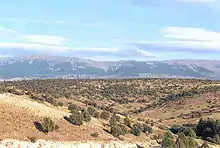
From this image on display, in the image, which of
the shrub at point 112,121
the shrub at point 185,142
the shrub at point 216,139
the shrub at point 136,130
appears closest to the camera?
the shrub at point 185,142

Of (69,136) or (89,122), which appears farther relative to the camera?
(89,122)

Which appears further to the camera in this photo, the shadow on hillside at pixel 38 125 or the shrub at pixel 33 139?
the shadow on hillside at pixel 38 125

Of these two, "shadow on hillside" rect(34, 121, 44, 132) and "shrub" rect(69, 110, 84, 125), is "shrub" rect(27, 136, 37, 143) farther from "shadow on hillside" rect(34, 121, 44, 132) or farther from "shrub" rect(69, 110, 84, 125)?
"shrub" rect(69, 110, 84, 125)

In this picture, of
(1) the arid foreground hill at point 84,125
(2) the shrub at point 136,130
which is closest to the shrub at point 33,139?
(1) the arid foreground hill at point 84,125

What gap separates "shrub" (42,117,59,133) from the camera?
60103 mm

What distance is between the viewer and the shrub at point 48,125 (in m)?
60.1

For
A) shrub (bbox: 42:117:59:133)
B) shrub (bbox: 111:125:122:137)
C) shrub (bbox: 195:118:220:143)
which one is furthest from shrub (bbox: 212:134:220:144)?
shrub (bbox: 42:117:59:133)

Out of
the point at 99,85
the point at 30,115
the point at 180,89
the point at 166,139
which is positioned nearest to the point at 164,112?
the point at 180,89

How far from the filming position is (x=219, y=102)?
14062 cm

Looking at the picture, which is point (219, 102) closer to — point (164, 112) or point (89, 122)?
point (164, 112)

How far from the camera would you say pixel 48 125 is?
60312 mm

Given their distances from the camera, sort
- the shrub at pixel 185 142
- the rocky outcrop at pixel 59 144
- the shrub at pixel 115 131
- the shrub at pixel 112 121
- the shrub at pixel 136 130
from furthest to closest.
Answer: the shrub at pixel 136 130, the shrub at pixel 112 121, the shrub at pixel 115 131, the shrub at pixel 185 142, the rocky outcrop at pixel 59 144

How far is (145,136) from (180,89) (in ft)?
327

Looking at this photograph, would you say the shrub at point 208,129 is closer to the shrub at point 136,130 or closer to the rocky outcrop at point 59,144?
the shrub at point 136,130
